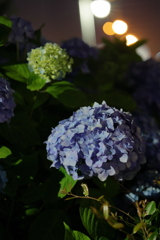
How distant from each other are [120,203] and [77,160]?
0.84ft

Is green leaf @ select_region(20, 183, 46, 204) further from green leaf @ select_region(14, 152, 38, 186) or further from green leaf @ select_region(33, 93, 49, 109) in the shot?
green leaf @ select_region(33, 93, 49, 109)

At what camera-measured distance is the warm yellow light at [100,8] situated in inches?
55.4

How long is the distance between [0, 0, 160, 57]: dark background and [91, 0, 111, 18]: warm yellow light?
38 mm

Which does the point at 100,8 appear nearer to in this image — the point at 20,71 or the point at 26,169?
the point at 20,71

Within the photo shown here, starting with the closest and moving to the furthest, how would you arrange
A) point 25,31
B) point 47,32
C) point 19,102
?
point 19,102
point 25,31
point 47,32

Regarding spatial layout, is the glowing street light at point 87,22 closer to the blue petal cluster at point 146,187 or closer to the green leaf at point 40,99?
the green leaf at point 40,99

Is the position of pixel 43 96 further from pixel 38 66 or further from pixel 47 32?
pixel 47 32

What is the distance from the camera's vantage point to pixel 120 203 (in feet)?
2.43

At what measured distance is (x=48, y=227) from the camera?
601mm

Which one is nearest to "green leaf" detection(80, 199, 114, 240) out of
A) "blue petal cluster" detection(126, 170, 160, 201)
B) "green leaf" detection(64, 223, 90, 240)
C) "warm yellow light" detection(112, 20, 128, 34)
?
"green leaf" detection(64, 223, 90, 240)

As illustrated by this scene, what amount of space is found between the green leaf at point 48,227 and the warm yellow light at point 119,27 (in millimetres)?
897

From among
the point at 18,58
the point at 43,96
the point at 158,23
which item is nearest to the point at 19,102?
the point at 43,96

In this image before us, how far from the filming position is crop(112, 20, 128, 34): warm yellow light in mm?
1365

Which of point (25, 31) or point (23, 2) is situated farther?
point (23, 2)
